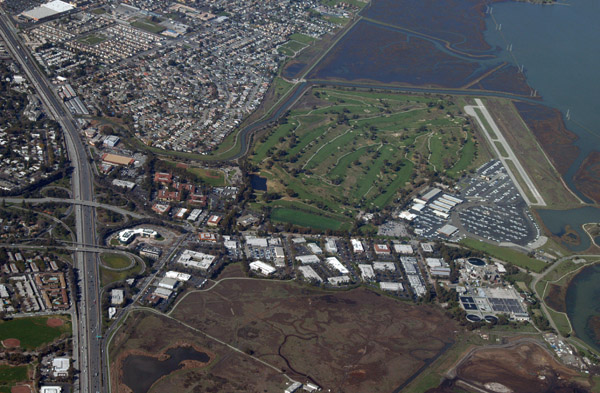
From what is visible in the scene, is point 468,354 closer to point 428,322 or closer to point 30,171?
point 428,322

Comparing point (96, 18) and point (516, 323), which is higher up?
point (96, 18)

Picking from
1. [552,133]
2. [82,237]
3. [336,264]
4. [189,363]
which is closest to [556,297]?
[336,264]

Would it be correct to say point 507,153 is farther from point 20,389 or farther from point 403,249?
point 20,389

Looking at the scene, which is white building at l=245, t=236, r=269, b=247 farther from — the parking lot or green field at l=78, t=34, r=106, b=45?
green field at l=78, t=34, r=106, b=45

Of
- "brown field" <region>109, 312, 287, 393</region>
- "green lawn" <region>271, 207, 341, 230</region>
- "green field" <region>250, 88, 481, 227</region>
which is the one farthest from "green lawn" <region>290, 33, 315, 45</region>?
"brown field" <region>109, 312, 287, 393</region>

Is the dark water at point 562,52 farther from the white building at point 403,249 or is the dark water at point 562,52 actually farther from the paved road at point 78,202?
the paved road at point 78,202

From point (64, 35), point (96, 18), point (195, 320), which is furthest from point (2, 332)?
point (96, 18)

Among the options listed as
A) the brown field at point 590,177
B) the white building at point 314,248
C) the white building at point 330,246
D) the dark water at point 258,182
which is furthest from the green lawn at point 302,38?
the white building at point 314,248

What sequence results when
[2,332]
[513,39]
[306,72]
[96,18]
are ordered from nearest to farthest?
[2,332]
[306,72]
[96,18]
[513,39]
